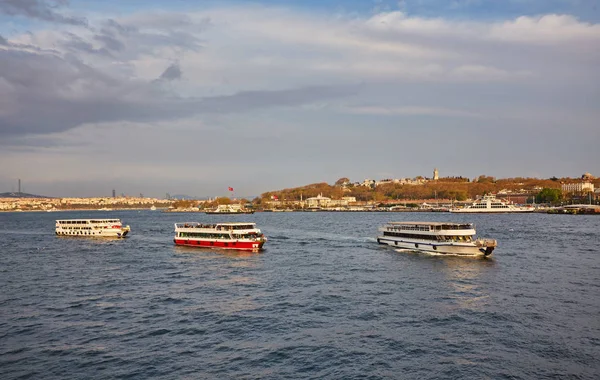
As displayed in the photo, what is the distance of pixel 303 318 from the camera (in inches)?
1237

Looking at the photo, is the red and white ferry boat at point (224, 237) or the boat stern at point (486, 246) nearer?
the boat stern at point (486, 246)

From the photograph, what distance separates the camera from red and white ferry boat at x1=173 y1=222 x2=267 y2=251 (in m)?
66.9

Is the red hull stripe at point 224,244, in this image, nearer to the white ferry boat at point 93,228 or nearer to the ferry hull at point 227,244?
the ferry hull at point 227,244

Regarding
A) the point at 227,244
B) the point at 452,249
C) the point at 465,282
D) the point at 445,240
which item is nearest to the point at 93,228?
the point at 227,244

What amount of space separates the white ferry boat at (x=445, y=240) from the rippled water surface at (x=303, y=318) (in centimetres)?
276

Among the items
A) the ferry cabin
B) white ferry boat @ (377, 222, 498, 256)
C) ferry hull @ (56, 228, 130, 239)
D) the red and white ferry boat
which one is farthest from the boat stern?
ferry hull @ (56, 228, 130, 239)

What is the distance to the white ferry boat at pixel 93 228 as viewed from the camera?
91938mm

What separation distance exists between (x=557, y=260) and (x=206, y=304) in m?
40.7

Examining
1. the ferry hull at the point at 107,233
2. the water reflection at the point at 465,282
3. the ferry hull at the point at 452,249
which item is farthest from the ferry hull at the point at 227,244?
the water reflection at the point at 465,282

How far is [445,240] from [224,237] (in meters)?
29.0

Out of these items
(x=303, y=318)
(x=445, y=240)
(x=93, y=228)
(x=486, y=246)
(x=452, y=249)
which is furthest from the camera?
(x=93, y=228)

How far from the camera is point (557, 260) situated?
56.2 meters

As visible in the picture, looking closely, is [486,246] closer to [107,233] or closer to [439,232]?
[439,232]

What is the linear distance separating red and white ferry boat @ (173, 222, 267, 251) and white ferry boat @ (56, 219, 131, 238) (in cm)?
2144
